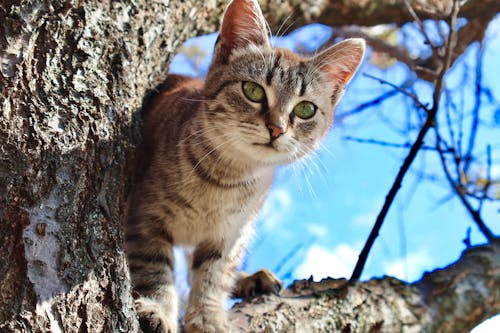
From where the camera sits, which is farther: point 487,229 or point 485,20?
point 485,20

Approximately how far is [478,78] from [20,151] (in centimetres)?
275

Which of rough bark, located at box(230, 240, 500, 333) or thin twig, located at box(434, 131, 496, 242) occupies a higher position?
thin twig, located at box(434, 131, 496, 242)

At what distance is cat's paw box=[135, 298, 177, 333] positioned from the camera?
7.63 feet

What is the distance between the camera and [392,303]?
2986mm

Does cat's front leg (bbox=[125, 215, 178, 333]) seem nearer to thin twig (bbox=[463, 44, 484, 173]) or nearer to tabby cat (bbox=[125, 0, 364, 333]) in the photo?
tabby cat (bbox=[125, 0, 364, 333])

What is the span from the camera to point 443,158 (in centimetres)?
328

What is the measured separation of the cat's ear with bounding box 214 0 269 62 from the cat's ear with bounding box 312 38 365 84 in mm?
327

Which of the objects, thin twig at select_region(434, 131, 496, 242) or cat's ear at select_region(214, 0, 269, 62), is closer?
cat's ear at select_region(214, 0, 269, 62)

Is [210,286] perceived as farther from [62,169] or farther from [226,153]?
[62,169]

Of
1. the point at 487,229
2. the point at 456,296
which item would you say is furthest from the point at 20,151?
the point at 487,229

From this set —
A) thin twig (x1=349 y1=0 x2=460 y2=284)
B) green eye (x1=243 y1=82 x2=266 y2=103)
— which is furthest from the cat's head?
thin twig (x1=349 y1=0 x2=460 y2=284)

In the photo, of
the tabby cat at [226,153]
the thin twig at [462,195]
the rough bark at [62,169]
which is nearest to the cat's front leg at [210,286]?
the tabby cat at [226,153]

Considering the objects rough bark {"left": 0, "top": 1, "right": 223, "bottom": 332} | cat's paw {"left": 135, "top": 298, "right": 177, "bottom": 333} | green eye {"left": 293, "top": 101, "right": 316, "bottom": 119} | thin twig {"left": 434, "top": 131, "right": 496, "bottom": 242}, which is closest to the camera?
rough bark {"left": 0, "top": 1, "right": 223, "bottom": 332}

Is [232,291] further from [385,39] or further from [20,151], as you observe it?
[385,39]
